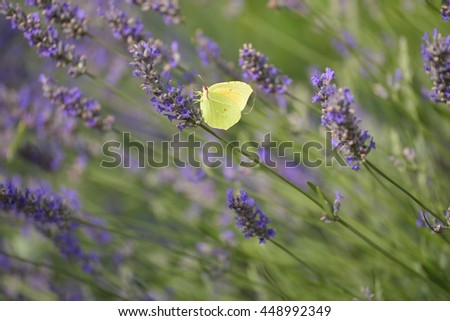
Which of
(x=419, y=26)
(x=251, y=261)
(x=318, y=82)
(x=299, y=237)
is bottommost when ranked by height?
(x=251, y=261)

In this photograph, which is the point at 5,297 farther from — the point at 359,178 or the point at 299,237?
the point at 359,178

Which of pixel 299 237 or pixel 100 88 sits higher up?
pixel 100 88

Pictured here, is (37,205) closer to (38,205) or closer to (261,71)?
(38,205)

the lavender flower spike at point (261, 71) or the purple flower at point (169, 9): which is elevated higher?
the purple flower at point (169, 9)

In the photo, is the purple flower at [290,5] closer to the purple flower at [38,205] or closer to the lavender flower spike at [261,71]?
the lavender flower spike at [261,71]

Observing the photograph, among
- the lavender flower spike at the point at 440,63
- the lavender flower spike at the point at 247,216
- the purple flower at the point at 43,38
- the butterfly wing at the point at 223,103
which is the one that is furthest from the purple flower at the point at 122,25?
the lavender flower spike at the point at 440,63

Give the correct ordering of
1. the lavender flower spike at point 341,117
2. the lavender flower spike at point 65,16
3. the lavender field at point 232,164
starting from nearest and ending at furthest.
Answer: the lavender flower spike at point 341,117 < the lavender field at point 232,164 < the lavender flower spike at point 65,16

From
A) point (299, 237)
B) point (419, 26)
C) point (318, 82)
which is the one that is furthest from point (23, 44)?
point (318, 82)

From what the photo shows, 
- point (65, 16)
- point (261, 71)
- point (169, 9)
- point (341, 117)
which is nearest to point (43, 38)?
point (65, 16)
